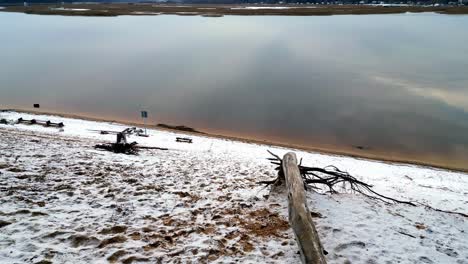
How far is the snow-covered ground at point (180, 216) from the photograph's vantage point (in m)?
6.21

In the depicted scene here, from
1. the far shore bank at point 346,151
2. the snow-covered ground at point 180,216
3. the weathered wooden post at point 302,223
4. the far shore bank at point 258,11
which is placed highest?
the far shore bank at point 258,11

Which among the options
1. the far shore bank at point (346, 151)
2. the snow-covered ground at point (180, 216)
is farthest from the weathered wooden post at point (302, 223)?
the far shore bank at point (346, 151)

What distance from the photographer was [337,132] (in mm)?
20844

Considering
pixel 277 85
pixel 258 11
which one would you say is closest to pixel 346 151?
pixel 277 85

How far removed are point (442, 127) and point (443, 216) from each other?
14.0 meters

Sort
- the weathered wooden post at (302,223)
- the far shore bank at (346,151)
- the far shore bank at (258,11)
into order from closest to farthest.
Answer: the weathered wooden post at (302,223) < the far shore bank at (346,151) < the far shore bank at (258,11)

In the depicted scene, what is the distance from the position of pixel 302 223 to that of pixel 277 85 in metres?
24.0

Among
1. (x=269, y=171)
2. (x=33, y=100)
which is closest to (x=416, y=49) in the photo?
(x=269, y=171)

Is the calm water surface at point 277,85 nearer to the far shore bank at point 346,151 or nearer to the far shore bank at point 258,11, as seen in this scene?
the far shore bank at point 346,151

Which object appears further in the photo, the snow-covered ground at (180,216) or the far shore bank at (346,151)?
the far shore bank at (346,151)

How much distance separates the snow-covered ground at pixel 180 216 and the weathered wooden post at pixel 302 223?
0.44m

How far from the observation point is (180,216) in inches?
303

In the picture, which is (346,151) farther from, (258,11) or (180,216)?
(258,11)

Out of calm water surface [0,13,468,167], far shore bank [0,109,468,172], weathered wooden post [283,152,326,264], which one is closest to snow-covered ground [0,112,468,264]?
weathered wooden post [283,152,326,264]
